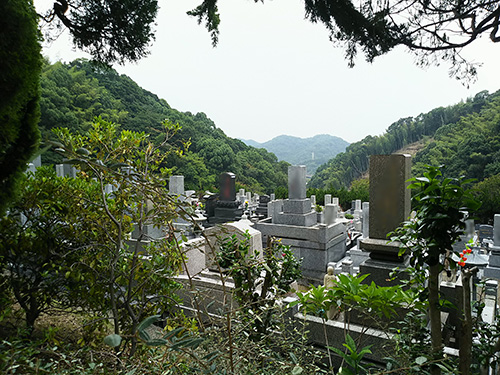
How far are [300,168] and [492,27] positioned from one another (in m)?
4.69

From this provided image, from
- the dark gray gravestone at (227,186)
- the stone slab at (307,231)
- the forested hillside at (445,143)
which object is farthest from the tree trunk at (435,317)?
the forested hillside at (445,143)

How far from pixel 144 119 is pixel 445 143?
1130 inches

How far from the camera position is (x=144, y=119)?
29.5 meters

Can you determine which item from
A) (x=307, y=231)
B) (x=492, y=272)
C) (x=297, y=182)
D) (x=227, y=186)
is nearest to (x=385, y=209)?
(x=307, y=231)

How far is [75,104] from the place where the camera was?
993 inches

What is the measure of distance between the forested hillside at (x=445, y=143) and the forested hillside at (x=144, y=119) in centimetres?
763

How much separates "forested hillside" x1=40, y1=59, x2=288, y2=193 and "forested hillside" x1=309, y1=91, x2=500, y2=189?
763 centimetres

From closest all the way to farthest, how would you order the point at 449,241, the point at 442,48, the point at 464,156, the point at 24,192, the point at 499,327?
the point at 449,241 → the point at 499,327 → the point at 24,192 → the point at 442,48 → the point at 464,156

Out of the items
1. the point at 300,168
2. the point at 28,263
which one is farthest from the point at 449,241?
the point at 300,168

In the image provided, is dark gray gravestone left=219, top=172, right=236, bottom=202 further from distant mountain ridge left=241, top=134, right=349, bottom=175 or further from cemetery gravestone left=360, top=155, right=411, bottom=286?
distant mountain ridge left=241, top=134, right=349, bottom=175

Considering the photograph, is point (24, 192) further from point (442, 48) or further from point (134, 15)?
point (442, 48)

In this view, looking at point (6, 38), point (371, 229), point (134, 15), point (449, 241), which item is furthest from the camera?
point (134, 15)

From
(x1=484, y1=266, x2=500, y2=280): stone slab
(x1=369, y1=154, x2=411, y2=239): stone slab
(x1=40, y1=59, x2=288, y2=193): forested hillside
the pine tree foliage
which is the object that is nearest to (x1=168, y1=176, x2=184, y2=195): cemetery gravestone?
(x1=369, y1=154, x2=411, y2=239): stone slab

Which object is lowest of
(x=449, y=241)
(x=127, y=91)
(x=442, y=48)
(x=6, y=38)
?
(x=449, y=241)
